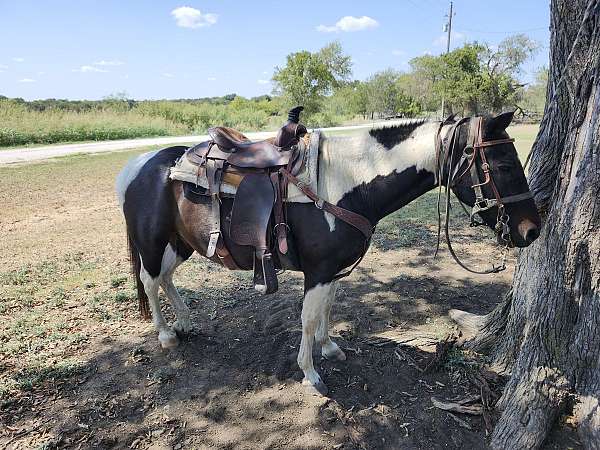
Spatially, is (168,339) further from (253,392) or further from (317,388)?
(317,388)

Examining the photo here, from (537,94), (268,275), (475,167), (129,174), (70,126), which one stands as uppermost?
(537,94)

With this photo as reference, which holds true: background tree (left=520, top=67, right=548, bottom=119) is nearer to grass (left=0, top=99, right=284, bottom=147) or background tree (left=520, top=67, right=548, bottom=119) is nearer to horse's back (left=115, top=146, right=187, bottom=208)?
grass (left=0, top=99, right=284, bottom=147)

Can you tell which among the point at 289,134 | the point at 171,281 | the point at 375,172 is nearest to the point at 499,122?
the point at 375,172

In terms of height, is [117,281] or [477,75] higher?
[477,75]

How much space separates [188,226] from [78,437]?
1.52 m

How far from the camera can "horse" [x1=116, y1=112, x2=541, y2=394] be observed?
89.4 inches

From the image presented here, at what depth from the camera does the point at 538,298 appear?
2.45 meters

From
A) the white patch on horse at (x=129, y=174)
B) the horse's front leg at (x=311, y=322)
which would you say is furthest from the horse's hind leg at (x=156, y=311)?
the horse's front leg at (x=311, y=322)

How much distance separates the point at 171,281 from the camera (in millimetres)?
3629

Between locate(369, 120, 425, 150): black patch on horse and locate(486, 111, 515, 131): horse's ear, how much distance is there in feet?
1.41

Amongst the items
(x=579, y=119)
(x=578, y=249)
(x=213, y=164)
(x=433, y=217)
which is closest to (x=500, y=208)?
(x=578, y=249)

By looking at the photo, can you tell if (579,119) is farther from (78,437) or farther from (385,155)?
(78,437)

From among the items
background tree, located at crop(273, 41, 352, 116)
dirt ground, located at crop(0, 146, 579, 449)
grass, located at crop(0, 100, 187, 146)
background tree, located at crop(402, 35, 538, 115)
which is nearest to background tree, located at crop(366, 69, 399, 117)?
background tree, located at crop(402, 35, 538, 115)

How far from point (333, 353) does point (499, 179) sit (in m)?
1.78
